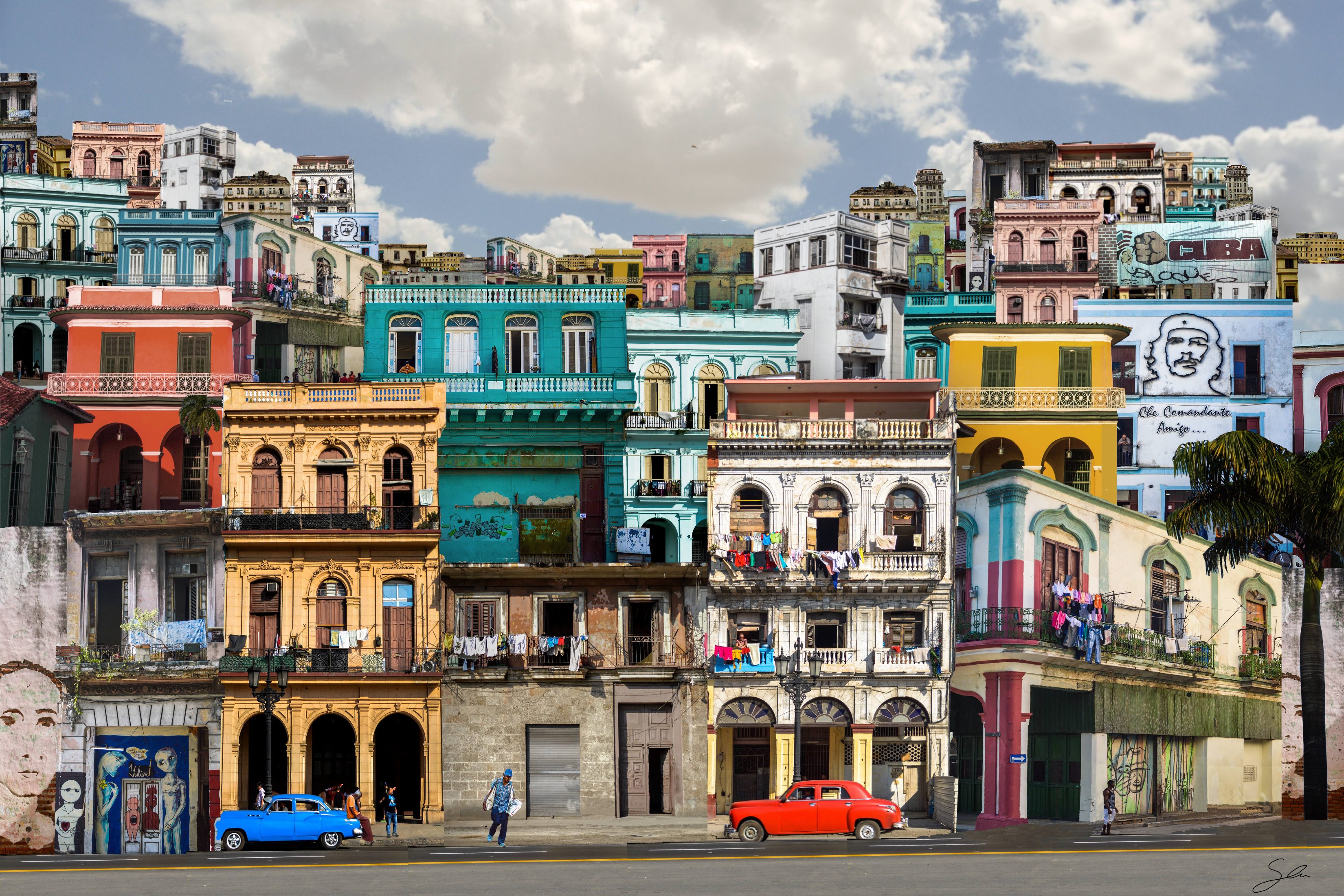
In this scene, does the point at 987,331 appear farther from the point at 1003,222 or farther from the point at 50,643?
the point at 50,643

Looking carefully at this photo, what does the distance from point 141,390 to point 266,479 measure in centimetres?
852

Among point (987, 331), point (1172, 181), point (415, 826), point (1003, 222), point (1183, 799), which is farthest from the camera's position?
point (1172, 181)

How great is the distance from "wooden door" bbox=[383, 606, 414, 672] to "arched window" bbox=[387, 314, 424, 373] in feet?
34.3

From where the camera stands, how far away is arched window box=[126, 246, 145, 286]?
6588 centimetres

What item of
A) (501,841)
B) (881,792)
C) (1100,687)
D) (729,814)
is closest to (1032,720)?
(1100,687)

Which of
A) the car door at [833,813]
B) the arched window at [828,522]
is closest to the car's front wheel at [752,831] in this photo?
the car door at [833,813]

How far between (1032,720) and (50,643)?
33.1 metres

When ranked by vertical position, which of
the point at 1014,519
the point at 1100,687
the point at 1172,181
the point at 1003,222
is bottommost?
the point at 1100,687

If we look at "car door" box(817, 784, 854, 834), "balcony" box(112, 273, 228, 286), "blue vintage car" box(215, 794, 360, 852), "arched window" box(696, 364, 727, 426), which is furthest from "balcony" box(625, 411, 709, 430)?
"blue vintage car" box(215, 794, 360, 852)

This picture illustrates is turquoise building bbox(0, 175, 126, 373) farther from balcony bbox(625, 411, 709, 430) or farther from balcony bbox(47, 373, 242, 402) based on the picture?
balcony bbox(625, 411, 709, 430)

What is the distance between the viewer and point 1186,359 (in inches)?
2557

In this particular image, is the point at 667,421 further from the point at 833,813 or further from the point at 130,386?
the point at 130,386

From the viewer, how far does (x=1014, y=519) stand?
53312 millimetres

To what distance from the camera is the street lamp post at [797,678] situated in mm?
49000
